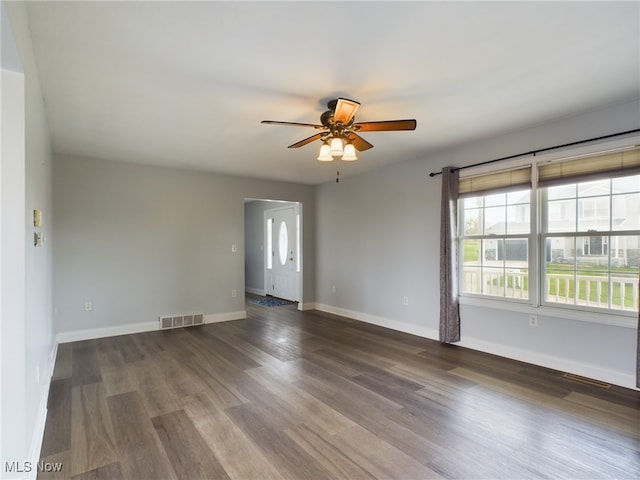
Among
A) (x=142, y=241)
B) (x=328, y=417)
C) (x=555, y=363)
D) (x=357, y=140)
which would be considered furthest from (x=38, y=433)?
(x=555, y=363)

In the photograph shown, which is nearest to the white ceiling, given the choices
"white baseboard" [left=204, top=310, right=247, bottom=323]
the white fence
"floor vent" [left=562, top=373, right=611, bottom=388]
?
the white fence

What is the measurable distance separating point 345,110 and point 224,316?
14.2ft

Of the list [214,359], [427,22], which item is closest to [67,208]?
[214,359]

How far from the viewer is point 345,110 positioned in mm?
2629

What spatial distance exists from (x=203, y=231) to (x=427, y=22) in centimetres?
462

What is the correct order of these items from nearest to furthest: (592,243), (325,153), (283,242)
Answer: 1. (325,153)
2. (592,243)
3. (283,242)

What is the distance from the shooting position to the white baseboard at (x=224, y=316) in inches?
223

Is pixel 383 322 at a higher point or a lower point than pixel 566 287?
lower

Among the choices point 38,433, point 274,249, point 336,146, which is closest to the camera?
point 38,433

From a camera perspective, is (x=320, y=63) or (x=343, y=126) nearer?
(x=320, y=63)

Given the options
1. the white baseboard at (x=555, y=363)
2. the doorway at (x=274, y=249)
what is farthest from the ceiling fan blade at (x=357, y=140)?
the doorway at (x=274, y=249)

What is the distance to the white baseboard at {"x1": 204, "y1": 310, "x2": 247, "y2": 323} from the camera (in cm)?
567

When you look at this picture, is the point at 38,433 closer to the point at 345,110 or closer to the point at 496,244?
the point at 345,110

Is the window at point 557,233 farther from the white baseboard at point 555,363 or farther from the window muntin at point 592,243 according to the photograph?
the white baseboard at point 555,363
